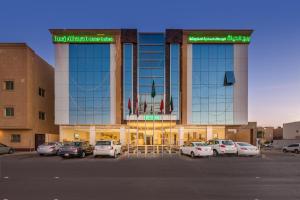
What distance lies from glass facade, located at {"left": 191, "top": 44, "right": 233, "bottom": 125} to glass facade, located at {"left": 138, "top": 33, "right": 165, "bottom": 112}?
211 inches

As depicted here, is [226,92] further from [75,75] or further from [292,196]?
[292,196]

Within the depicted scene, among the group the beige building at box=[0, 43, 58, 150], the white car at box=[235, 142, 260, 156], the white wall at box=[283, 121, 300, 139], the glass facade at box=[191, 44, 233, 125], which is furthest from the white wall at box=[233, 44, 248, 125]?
the beige building at box=[0, 43, 58, 150]

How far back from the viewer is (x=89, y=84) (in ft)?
163

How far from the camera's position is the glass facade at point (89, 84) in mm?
49781

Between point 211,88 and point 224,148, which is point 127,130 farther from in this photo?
point 224,148

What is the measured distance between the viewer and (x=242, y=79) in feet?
165

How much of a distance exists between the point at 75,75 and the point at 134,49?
1043cm

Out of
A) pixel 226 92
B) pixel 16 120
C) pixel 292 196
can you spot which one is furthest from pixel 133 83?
pixel 292 196

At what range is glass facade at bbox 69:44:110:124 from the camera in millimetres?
49781

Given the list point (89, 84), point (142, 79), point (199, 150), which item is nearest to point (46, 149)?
point (199, 150)

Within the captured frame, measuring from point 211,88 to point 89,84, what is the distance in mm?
19495

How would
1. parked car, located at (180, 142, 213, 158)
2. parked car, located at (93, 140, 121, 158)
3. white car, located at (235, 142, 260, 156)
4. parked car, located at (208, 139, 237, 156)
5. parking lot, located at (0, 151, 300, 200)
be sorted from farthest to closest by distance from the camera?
parked car, located at (208, 139, 237, 156), white car, located at (235, 142, 260, 156), parked car, located at (180, 142, 213, 158), parked car, located at (93, 140, 121, 158), parking lot, located at (0, 151, 300, 200)

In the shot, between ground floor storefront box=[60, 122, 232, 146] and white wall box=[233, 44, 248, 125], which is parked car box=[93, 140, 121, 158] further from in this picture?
white wall box=[233, 44, 248, 125]

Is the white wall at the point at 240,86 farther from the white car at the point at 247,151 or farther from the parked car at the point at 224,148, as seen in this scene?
the parked car at the point at 224,148
